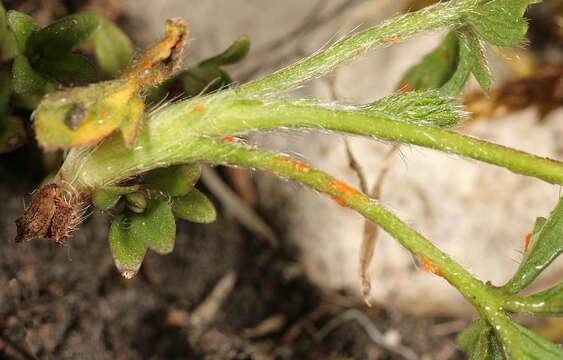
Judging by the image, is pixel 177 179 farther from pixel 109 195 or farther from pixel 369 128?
pixel 369 128

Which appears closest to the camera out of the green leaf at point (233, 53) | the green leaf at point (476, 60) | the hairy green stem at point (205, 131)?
the hairy green stem at point (205, 131)

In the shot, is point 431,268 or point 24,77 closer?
point 431,268

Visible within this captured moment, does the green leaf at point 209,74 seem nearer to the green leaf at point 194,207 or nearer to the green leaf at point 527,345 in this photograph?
the green leaf at point 194,207

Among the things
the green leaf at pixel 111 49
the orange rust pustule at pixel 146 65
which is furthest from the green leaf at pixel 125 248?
the green leaf at pixel 111 49

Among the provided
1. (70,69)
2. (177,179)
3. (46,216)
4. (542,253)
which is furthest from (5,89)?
(542,253)

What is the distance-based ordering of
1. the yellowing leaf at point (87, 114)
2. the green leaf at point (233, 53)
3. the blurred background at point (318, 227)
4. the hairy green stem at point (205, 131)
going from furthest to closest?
1. the blurred background at point (318, 227)
2. the green leaf at point (233, 53)
3. the hairy green stem at point (205, 131)
4. the yellowing leaf at point (87, 114)

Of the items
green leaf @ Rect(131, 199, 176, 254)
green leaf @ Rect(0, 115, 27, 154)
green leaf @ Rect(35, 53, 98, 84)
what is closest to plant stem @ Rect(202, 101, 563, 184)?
green leaf @ Rect(131, 199, 176, 254)
